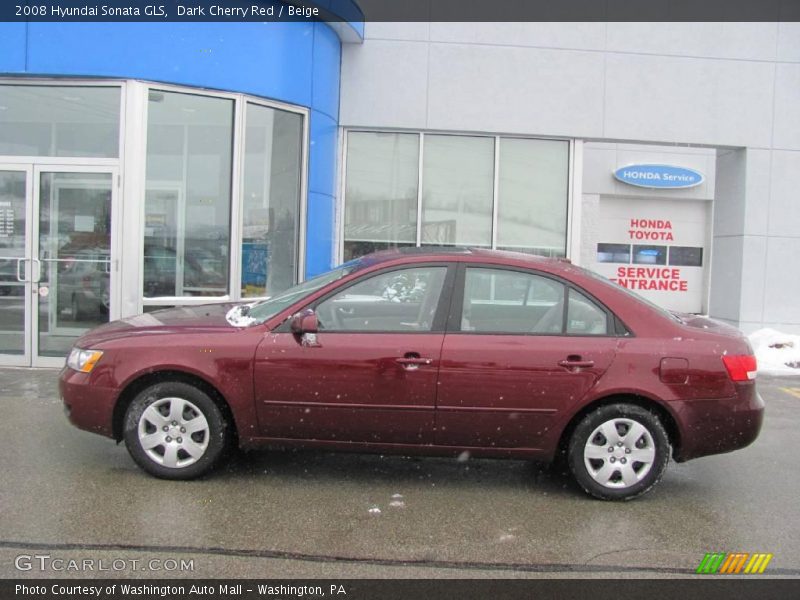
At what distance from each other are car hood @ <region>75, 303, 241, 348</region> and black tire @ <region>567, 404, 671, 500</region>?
7.67ft

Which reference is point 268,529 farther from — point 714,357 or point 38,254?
point 38,254

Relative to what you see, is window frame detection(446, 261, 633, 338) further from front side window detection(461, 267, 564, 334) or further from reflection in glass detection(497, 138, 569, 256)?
reflection in glass detection(497, 138, 569, 256)

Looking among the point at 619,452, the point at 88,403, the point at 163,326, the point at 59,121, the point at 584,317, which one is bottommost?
the point at 619,452

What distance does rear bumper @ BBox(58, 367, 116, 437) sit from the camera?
178 inches

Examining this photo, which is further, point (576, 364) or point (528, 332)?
point (528, 332)

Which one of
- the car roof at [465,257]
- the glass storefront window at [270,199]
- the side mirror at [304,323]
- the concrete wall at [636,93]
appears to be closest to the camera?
the side mirror at [304,323]

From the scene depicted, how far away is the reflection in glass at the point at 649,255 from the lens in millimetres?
15648

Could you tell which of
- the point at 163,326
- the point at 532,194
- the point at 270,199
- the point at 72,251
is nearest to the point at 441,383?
the point at 163,326

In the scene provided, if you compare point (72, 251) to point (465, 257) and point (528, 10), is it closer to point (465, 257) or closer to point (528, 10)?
point (465, 257)

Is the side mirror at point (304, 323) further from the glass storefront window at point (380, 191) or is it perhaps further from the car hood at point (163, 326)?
the glass storefront window at point (380, 191)

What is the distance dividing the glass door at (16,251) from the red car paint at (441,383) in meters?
4.36

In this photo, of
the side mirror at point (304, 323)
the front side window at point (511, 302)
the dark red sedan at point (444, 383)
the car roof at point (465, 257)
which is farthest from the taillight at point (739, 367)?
the side mirror at point (304, 323)
